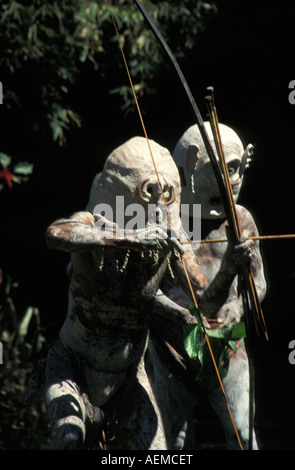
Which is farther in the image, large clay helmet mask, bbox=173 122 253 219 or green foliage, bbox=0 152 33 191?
green foliage, bbox=0 152 33 191

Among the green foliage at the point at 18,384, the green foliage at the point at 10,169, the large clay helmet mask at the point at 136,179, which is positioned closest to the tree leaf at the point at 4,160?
the green foliage at the point at 10,169

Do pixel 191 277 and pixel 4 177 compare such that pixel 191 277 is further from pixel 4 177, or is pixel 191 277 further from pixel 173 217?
pixel 4 177

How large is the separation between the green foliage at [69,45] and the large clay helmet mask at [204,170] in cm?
229

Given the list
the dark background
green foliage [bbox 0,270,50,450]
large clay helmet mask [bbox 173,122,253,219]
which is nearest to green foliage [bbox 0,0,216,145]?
the dark background

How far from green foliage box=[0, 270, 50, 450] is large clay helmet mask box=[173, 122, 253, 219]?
2271 millimetres

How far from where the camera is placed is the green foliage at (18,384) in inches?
234

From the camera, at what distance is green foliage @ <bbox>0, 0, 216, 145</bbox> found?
6031mm

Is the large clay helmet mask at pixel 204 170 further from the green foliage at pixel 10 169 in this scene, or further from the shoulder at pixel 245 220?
the green foliage at pixel 10 169

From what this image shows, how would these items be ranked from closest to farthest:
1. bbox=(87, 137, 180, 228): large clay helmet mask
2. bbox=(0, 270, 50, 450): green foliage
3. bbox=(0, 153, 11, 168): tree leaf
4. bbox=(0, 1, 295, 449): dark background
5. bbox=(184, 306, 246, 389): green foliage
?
bbox=(87, 137, 180, 228): large clay helmet mask < bbox=(184, 306, 246, 389): green foliage < bbox=(0, 270, 50, 450): green foliage < bbox=(0, 153, 11, 168): tree leaf < bbox=(0, 1, 295, 449): dark background

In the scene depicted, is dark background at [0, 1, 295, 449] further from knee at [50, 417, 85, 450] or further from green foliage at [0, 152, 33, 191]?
knee at [50, 417, 85, 450]

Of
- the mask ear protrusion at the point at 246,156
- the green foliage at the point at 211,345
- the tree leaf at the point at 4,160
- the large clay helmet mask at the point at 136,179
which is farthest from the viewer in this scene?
the tree leaf at the point at 4,160

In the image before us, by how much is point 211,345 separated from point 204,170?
948 millimetres

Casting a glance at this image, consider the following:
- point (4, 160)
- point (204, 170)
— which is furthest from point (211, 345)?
point (4, 160)
